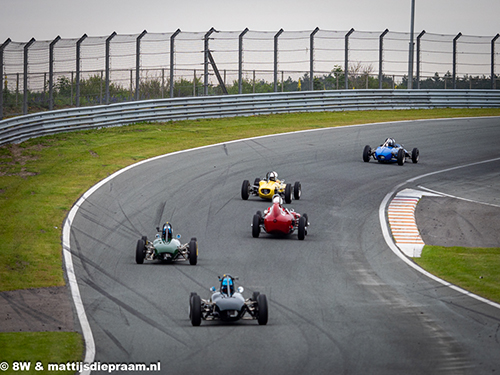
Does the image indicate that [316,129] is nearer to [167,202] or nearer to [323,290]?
[167,202]

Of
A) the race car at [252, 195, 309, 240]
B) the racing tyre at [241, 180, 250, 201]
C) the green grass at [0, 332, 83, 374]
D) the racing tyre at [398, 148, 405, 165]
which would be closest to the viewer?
the green grass at [0, 332, 83, 374]

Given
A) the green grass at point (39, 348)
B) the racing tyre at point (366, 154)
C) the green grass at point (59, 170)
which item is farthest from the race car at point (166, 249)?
the racing tyre at point (366, 154)

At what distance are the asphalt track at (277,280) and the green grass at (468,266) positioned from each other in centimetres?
60

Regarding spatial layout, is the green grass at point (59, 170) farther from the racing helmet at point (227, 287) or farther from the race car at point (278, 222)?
the race car at point (278, 222)

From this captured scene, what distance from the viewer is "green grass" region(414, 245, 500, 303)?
14.1 meters

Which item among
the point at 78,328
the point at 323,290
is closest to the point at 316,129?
the point at 323,290

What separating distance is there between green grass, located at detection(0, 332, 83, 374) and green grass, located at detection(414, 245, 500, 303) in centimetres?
772

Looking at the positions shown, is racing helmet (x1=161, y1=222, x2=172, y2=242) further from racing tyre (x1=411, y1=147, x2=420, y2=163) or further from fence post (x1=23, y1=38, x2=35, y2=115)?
fence post (x1=23, y1=38, x2=35, y2=115)

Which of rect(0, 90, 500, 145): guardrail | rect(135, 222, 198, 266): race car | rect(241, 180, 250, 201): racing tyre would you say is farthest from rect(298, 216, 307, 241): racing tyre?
rect(0, 90, 500, 145): guardrail

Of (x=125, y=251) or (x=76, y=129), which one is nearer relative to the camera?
(x=125, y=251)

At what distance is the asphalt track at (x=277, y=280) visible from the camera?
10016mm

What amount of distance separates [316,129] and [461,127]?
7.52 meters

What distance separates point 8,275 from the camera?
46.2 ft

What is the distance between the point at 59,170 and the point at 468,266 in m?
13.7
